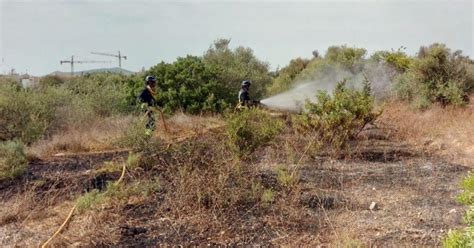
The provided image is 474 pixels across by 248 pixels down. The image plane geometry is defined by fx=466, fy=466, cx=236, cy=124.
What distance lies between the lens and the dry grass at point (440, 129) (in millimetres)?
9734

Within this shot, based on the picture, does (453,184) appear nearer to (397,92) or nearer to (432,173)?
(432,173)

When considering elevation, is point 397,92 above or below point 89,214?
above

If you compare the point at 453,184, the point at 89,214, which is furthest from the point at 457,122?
the point at 89,214

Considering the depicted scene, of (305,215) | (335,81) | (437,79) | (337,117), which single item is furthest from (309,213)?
(335,81)

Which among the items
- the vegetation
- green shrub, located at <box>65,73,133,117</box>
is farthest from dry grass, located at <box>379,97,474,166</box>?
the vegetation

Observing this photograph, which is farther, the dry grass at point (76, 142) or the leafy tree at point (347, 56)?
the leafy tree at point (347, 56)

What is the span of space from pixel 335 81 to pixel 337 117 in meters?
12.0

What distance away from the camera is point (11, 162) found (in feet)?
24.2

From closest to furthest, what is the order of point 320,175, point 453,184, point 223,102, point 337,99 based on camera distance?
point 453,184
point 320,175
point 337,99
point 223,102

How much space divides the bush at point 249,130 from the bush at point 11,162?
338 centimetres

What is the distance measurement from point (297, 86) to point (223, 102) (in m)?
7.95

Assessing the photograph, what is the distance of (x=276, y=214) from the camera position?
5.18 meters

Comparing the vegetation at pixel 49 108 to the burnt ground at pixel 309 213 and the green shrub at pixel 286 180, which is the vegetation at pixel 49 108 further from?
the green shrub at pixel 286 180

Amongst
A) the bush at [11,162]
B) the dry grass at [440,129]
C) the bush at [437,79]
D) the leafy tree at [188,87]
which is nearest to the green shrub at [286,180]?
the dry grass at [440,129]
